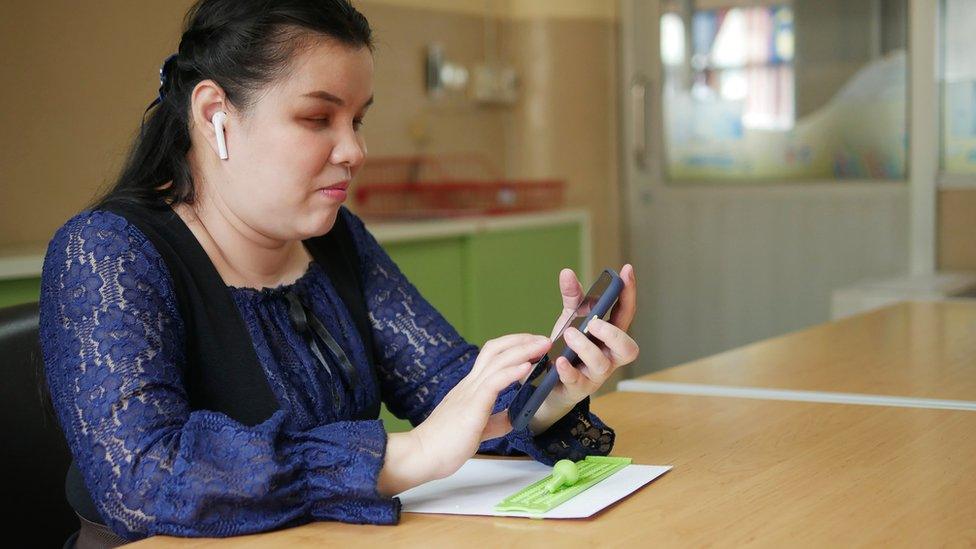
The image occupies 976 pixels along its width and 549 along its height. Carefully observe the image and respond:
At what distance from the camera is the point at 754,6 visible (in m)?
4.61

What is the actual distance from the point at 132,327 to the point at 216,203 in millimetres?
252

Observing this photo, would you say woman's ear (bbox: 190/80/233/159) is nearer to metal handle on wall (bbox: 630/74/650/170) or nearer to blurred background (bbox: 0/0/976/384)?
blurred background (bbox: 0/0/976/384)

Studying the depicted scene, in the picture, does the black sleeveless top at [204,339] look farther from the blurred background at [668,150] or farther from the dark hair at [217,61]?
the blurred background at [668,150]

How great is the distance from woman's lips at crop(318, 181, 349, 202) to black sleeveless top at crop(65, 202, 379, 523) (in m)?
0.16

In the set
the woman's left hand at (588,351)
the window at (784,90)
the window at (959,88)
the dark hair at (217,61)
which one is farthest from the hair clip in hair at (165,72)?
the window at (784,90)

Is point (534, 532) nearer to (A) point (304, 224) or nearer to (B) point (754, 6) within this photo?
(A) point (304, 224)

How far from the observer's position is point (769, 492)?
1180 mm

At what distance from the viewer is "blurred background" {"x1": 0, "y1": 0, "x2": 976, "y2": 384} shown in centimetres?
345

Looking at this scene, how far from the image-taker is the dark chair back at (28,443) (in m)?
1.38

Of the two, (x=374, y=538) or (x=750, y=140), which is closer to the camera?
(x=374, y=538)

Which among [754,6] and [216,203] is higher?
[754,6]

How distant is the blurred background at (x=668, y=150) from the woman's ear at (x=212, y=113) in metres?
1.60

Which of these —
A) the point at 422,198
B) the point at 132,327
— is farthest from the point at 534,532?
the point at 422,198

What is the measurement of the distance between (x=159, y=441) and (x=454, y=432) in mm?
283
